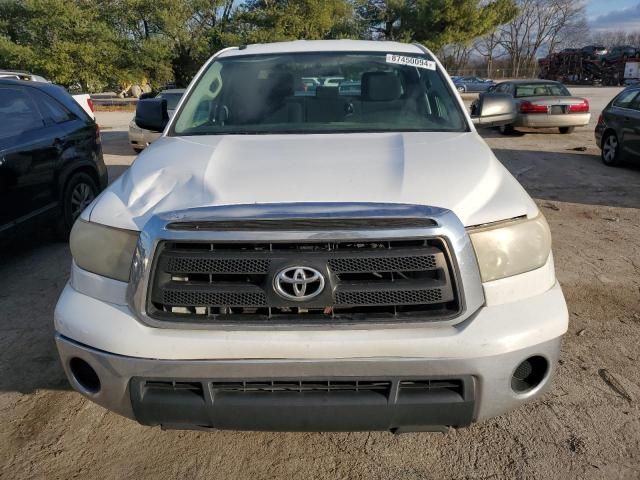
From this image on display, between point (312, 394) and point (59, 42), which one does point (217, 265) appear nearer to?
point (312, 394)

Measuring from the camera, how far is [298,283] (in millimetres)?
1983

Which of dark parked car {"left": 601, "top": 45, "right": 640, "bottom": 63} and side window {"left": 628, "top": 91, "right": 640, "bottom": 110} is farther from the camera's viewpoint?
dark parked car {"left": 601, "top": 45, "right": 640, "bottom": 63}

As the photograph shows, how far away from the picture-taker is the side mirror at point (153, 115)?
380 centimetres

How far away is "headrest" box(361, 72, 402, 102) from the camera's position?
11.5 feet

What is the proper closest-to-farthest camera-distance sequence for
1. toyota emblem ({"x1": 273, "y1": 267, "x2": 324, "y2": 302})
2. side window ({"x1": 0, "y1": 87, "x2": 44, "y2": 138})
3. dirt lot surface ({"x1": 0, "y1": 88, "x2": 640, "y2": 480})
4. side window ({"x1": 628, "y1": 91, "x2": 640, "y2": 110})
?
1. toyota emblem ({"x1": 273, "y1": 267, "x2": 324, "y2": 302})
2. dirt lot surface ({"x1": 0, "y1": 88, "x2": 640, "y2": 480})
3. side window ({"x1": 0, "y1": 87, "x2": 44, "y2": 138})
4. side window ({"x1": 628, "y1": 91, "x2": 640, "y2": 110})

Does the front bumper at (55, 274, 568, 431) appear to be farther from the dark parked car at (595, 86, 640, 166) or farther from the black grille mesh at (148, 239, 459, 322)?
the dark parked car at (595, 86, 640, 166)

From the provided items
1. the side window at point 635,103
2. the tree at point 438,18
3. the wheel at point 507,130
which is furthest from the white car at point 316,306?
Answer: the tree at point 438,18

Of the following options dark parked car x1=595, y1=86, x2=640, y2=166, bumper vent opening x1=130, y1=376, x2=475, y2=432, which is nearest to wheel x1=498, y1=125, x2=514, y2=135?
dark parked car x1=595, y1=86, x2=640, y2=166

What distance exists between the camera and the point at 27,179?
4898 millimetres

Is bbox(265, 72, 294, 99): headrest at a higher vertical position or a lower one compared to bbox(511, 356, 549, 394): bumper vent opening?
higher

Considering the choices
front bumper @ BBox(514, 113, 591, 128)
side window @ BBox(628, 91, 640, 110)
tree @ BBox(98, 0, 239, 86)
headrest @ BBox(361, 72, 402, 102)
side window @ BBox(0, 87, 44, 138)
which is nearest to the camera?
headrest @ BBox(361, 72, 402, 102)

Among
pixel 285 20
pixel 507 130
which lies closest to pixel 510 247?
pixel 507 130

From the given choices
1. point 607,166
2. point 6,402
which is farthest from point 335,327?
point 607,166

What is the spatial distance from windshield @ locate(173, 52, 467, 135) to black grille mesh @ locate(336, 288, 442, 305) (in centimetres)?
142
